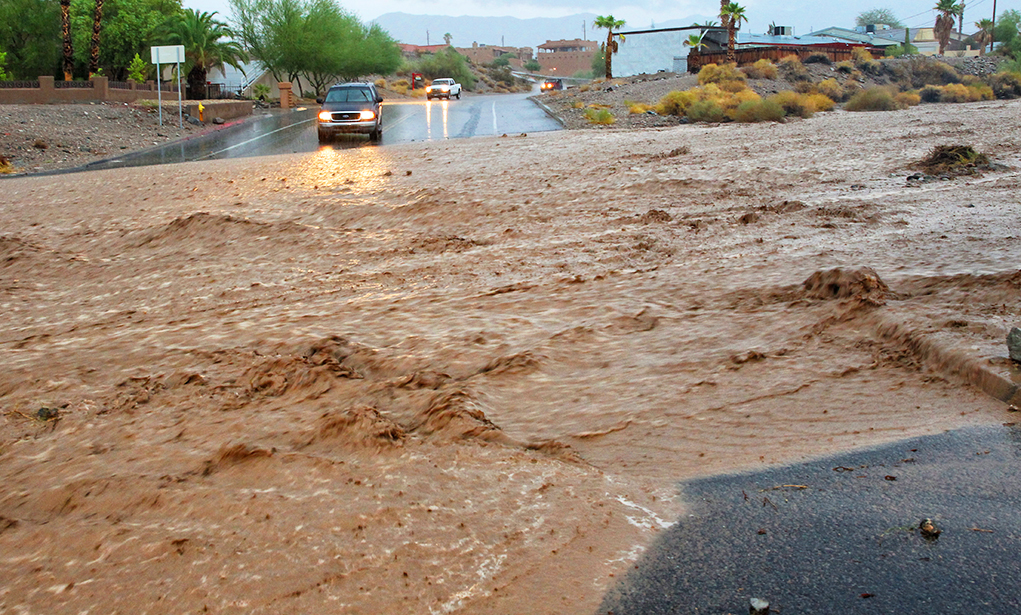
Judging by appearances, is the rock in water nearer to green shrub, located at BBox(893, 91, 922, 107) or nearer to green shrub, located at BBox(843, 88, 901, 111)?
green shrub, located at BBox(843, 88, 901, 111)

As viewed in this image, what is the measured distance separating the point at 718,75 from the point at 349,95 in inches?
1064

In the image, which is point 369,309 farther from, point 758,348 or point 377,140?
point 377,140

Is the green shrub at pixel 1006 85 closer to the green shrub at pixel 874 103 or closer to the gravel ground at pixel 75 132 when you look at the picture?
the green shrub at pixel 874 103

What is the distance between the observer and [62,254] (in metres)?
11.1

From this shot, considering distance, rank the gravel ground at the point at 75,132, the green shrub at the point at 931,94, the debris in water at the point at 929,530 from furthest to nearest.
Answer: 1. the green shrub at the point at 931,94
2. the gravel ground at the point at 75,132
3. the debris in water at the point at 929,530

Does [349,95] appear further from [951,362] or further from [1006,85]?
[1006,85]

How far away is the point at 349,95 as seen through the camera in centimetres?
2991

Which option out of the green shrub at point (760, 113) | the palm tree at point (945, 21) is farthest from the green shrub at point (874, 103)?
the palm tree at point (945, 21)

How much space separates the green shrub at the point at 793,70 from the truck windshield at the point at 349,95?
30784 millimetres

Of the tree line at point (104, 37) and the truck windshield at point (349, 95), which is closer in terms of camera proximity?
the truck windshield at point (349, 95)

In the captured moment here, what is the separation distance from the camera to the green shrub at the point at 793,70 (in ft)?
Answer: 172

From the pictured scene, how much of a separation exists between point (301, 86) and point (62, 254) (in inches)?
2467

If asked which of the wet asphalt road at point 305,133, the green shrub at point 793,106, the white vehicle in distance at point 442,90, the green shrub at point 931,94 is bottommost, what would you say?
the wet asphalt road at point 305,133

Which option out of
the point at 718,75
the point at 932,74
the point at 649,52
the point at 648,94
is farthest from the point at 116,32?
the point at 932,74
